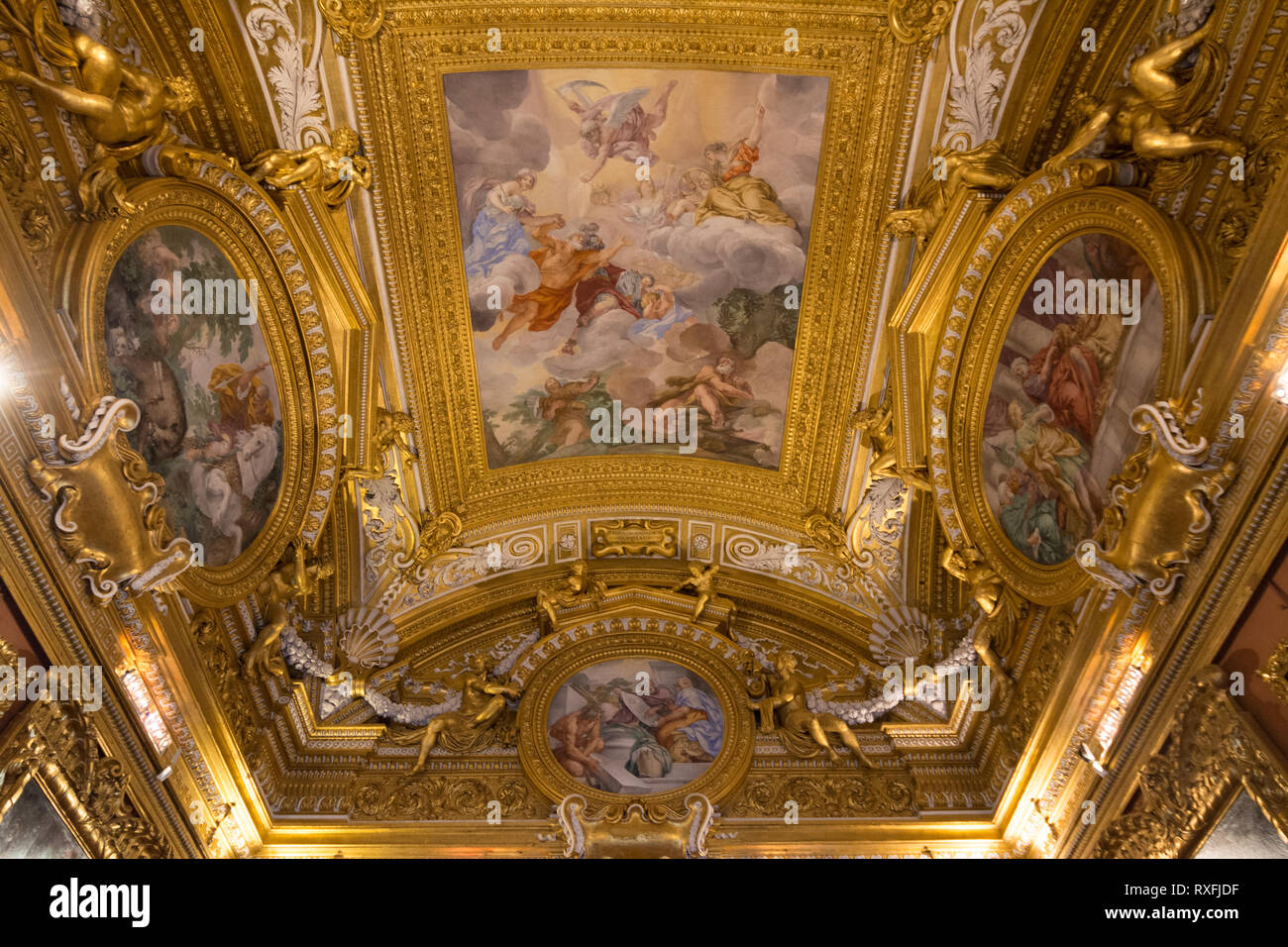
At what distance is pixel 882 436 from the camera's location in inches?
518

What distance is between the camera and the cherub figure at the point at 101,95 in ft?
26.3

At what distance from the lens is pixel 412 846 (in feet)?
38.1

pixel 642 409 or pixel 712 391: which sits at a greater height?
pixel 642 409

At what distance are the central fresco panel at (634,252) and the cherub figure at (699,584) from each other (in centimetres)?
153

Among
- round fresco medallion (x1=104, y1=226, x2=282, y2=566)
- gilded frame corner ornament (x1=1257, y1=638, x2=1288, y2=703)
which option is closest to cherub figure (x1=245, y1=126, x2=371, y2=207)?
round fresco medallion (x1=104, y1=226, x2=282, y2=566)

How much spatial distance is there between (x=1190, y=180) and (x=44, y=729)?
989cm

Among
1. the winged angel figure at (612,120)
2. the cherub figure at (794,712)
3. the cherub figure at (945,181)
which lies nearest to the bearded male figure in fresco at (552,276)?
the winged angel figure at (612,120)

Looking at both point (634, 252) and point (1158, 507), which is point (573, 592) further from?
point (1158, 507)

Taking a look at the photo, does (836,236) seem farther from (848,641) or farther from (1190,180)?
(848,641)

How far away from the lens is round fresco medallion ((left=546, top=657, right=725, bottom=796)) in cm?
1244

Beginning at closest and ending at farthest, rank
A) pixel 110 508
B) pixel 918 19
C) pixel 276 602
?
pixel 110 508, pixel 918 19, pixel 276 602

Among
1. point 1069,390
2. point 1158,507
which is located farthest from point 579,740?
point 1158,507

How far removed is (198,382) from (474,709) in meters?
4.87
